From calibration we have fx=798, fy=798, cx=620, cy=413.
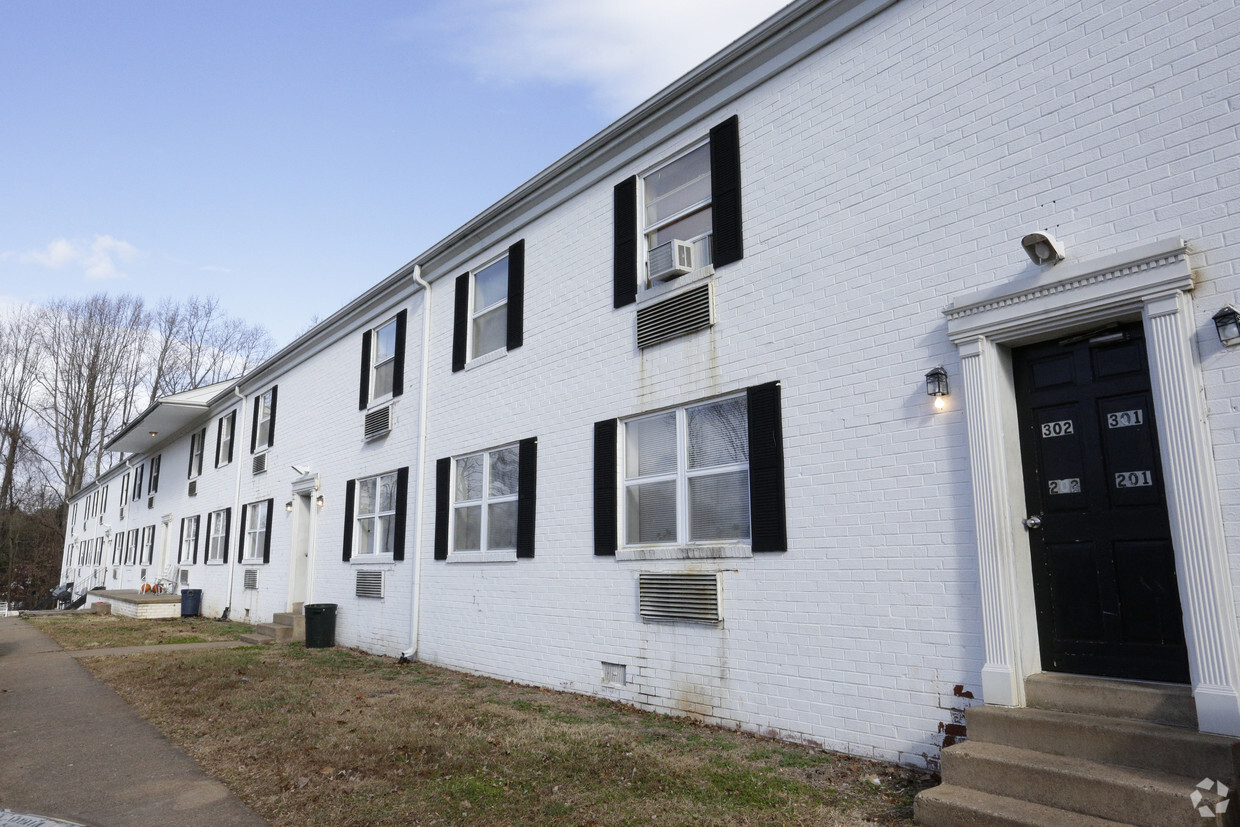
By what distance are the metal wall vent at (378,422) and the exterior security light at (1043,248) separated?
1003 centimetres

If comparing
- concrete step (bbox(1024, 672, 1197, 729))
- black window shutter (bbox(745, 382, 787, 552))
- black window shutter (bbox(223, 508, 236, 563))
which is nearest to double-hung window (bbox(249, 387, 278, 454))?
black window shutter (bbox(223, 508, 236, 563))

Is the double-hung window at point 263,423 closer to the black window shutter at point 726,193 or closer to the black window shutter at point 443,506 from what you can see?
the black window shutter at point 443,506

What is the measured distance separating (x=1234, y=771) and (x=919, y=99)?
4675mm

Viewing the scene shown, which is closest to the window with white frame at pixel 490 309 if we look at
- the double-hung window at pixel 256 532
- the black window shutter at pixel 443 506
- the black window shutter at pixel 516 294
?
the black window shutter at pixel 516 294

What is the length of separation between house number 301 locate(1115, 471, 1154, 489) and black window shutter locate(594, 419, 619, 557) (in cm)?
454

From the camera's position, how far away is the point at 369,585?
12648 millimetres

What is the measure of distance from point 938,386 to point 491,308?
6.89 m

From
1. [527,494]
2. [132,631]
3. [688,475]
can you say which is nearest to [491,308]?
[527,494]

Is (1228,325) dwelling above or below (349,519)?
above

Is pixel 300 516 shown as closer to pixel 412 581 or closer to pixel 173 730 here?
pixel 412 581

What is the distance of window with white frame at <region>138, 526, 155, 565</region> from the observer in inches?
1056

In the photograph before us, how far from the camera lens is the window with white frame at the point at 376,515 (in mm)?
12641

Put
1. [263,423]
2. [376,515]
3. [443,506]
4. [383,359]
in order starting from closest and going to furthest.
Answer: [443,506], [376,515], [383,359], [263,423]

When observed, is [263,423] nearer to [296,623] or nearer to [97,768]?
[296,623]
